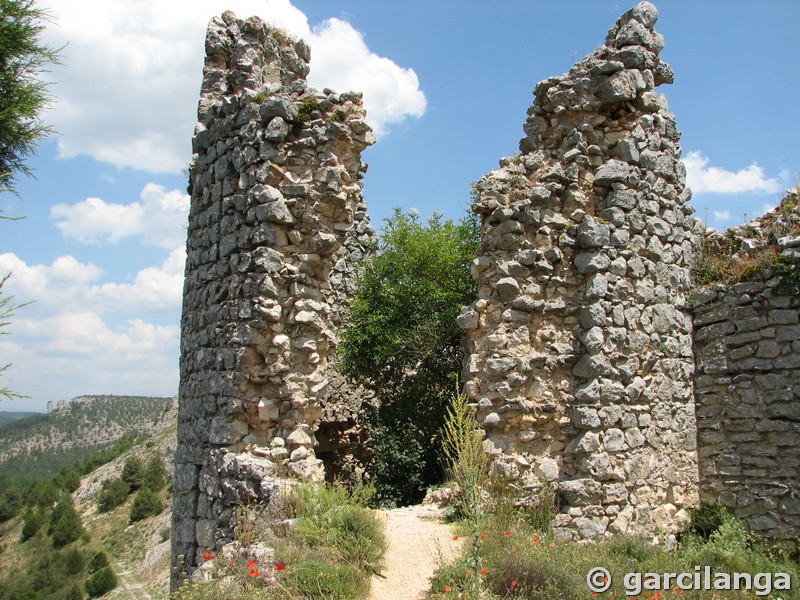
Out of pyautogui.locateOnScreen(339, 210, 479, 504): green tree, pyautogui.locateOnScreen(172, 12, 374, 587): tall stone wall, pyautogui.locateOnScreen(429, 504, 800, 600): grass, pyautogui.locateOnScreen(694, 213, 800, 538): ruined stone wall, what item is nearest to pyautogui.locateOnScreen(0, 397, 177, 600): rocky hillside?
pyautogui.locateOnScreen(339, 210, 479, 504): green tree

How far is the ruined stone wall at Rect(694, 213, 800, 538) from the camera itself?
7.14 metres

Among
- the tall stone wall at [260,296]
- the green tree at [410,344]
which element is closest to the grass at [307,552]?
the tall stone wall at [260,296]

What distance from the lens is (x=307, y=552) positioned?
5523mm

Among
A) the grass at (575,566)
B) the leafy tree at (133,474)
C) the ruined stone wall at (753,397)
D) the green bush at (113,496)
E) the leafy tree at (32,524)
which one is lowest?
the leafy tree at (32,524)

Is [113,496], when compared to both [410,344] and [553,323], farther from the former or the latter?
[553,323]

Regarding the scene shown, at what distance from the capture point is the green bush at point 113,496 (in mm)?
29484

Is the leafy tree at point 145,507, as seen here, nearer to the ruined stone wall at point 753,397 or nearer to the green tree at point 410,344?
the green tree at point 410,344

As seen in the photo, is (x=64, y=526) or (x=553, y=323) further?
(x=64, y=526)

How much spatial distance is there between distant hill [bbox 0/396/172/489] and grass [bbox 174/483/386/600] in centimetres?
4815

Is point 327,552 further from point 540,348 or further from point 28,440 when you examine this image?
point 28,440

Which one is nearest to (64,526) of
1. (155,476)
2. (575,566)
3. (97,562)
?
(155,476)

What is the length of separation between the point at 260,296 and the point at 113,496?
27.0 meters

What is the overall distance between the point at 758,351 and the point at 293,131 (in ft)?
19.4

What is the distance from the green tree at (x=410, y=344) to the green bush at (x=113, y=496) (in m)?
23.5
